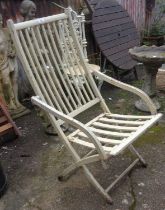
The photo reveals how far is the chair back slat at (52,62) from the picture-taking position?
2762 mm

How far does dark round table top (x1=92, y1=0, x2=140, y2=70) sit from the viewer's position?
16.8 ft

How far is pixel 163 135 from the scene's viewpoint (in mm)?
3725

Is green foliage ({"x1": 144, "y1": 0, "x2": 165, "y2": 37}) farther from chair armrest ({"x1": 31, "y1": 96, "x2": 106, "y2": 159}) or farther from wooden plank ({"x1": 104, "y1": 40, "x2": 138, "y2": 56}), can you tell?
chair armrest ({"x1": 31, "y1": 96, "x2": 106, "y2": 159})

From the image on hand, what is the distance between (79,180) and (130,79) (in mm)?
3018

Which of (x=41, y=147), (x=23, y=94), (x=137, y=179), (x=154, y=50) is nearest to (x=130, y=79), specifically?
(x=154, y=50)

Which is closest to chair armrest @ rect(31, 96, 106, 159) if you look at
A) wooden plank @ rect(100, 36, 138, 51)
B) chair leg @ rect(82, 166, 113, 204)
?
chair leg @ rect(82, 166, 113, 204)

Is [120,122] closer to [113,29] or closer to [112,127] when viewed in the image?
[112,127]

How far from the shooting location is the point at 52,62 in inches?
127

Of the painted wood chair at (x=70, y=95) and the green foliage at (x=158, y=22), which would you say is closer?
the painted wood chair at (x=70, y=95)

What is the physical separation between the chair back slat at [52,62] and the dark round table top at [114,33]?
181cm

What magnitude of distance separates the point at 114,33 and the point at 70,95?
2589 mm

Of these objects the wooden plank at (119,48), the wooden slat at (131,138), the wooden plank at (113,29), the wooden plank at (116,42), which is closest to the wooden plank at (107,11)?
the wooden plank at (113,29)

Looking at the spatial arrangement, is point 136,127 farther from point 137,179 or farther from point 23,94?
point 23,94

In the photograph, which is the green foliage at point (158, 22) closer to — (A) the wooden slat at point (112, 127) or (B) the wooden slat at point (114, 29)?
(B) the wooden slat at point (114, 29)
